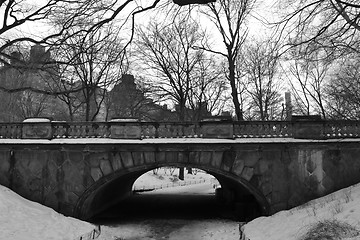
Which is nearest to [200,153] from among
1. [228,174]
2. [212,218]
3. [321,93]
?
[228,174]

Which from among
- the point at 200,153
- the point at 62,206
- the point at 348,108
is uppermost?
the point at 348,108

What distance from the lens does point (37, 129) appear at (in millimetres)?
12797

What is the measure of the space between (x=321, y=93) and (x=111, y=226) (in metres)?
22.2

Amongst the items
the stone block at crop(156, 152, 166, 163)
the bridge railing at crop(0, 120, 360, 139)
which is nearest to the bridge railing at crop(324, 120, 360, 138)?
the bridge railing at crop(0, 120, 360, 139)

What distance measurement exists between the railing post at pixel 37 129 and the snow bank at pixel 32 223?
2303mm

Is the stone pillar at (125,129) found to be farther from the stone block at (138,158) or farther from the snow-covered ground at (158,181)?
the snow-covered ground at (158,181)

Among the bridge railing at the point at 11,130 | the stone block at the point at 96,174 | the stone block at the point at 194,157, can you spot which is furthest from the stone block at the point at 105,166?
the bridge railing at the point at 11,130

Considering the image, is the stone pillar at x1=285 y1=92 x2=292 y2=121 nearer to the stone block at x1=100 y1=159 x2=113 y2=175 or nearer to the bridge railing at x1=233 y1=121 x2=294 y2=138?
the bridge railing at x1=233 y1=121 x2=294 y2=138

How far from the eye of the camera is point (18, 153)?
12.6 m

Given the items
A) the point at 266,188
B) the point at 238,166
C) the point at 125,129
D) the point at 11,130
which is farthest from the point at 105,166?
the point at 266,188

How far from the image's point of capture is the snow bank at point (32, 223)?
9.28 m

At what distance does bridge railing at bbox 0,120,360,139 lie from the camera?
40.7 feet

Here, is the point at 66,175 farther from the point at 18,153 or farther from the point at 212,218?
the point at 212,218

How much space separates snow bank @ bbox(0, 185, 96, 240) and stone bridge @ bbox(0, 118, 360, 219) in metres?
0.89
